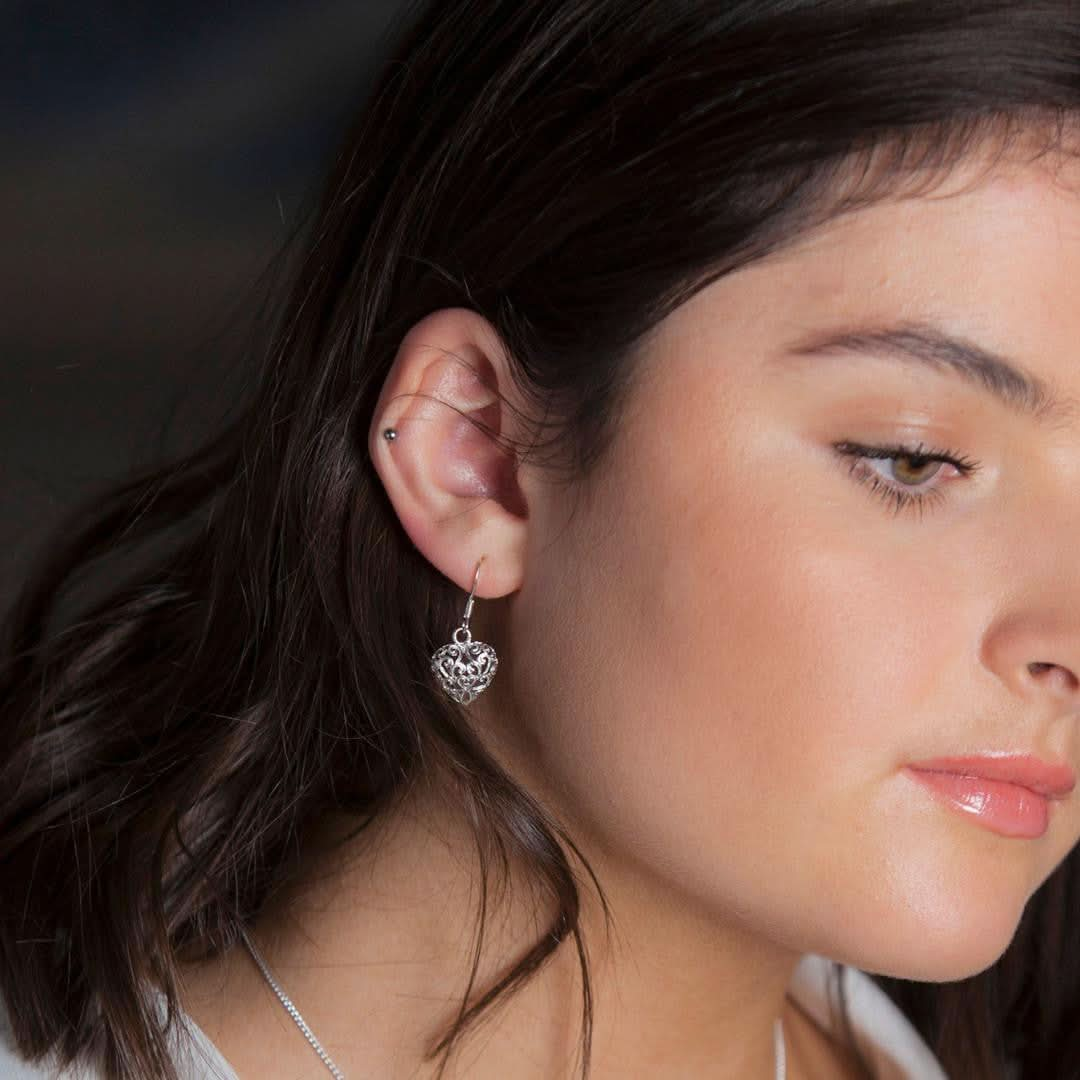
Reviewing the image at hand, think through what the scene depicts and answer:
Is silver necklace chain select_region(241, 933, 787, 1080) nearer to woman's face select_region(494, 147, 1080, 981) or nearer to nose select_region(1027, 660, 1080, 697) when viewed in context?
woman's face select_region(494, 147, 1080, 981)

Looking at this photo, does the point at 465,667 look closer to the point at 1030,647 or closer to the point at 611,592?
the point at 611,592

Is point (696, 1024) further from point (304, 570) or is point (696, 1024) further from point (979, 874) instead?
point (304, 570)

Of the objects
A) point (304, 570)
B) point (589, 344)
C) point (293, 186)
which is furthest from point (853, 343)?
point (293, 186)

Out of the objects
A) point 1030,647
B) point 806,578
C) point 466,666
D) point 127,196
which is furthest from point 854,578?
Answer: point 127,196

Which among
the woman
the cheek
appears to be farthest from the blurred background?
the cheek

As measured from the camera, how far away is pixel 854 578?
166 centimetres

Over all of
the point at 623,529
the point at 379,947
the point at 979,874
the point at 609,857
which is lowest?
the point at 379,947

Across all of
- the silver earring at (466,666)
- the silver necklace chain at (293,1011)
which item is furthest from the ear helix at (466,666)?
the silver necklace chain at (293,1011)

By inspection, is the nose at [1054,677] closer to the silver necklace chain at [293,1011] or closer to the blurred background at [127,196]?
the silver necklace chain at [293,1011]

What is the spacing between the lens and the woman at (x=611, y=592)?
1.66 meters

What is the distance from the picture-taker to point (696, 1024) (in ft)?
6.55

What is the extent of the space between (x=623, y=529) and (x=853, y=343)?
0.27 meters

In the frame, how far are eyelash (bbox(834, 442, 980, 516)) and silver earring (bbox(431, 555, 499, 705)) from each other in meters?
0.41

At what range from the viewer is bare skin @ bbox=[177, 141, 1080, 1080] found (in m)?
1.65
